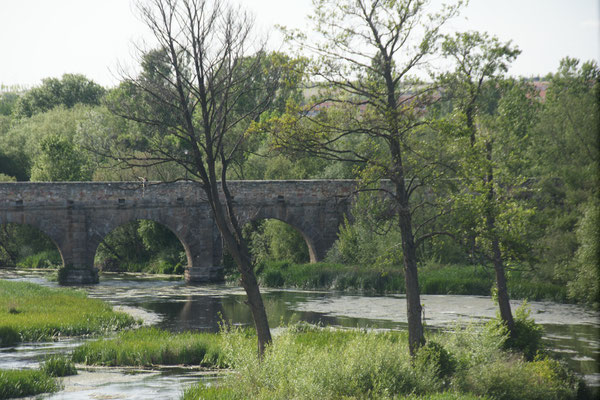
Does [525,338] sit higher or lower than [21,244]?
lower

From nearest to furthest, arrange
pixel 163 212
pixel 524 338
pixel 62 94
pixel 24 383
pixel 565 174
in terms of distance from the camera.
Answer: pixel 24 383 < pixel 524 338 < pixel 565 174 < pixel 163 212 < pixel 62 94

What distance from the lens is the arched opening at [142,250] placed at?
139ft

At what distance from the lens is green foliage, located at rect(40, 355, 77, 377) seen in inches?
558

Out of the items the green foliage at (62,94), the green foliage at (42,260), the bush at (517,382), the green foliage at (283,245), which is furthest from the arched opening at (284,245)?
the green foliage at (62,94)

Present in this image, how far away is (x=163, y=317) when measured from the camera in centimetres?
2367

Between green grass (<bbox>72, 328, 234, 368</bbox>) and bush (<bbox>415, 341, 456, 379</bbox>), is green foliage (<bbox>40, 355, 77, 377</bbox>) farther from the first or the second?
bush (<bbox>415, 341, 456, 379</bbox>)

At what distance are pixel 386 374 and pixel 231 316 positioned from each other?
42.6 feet

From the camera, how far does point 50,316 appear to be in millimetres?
20516

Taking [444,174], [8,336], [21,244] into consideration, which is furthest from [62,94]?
[444,174]

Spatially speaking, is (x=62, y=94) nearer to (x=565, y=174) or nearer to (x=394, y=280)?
(x=394, y=280)

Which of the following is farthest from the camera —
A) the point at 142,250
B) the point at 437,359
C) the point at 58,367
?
the point at 142,250

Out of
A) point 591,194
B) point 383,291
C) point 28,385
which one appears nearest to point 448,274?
point 383,291

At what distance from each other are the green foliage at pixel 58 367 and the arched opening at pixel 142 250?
87.7 feet

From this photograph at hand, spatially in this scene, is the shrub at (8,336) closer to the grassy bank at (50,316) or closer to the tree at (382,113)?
the grassy bank at (50,316)
